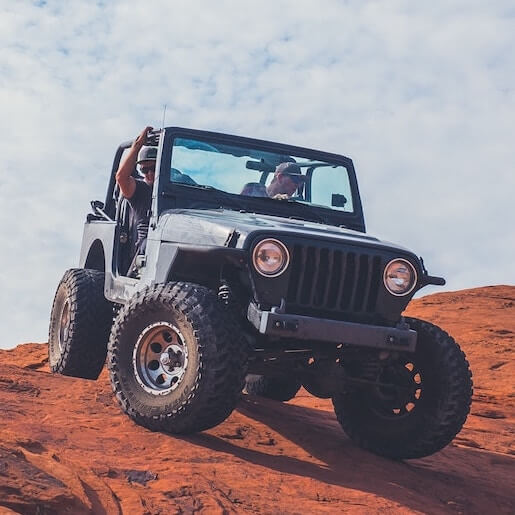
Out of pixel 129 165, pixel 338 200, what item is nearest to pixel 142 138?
pixel 129 165

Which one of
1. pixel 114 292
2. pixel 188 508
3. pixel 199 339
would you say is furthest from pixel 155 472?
pixel 114 292

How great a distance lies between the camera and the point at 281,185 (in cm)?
677

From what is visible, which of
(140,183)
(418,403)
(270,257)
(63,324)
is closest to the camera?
(270,257)

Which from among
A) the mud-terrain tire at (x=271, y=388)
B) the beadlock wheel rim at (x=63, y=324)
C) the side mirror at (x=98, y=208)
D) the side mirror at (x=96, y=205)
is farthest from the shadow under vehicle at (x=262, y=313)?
the mud-terrain tire at (x=271, y=388)

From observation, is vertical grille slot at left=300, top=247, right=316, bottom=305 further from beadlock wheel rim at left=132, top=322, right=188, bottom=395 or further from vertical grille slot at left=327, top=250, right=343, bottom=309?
beadlock wheel rim at left=132, top=322, right=188, bottom=395

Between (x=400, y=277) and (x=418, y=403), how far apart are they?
3.10ft

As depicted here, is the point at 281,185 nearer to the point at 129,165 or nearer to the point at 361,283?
the point at 129,165

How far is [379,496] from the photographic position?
4.70m

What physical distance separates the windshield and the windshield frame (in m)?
0.04

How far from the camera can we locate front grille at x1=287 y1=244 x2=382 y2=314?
526 cm

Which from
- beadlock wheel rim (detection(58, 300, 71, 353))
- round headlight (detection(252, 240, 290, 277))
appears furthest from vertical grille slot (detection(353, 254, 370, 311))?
beadlock wheel rim (detection(58, 300, 71, 353))

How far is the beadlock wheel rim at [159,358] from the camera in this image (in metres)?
5.25

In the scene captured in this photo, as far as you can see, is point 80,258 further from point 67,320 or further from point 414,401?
point 414,401

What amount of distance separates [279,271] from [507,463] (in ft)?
9.47
